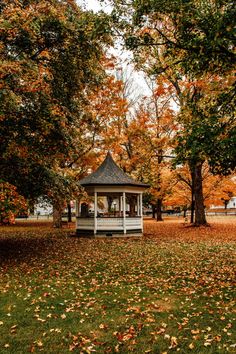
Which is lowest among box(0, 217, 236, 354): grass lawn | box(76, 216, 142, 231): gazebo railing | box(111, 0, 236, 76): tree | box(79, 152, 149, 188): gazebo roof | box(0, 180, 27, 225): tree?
box(0, 217, 236, 354): grass lawn

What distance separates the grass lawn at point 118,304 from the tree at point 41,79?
12.0ft

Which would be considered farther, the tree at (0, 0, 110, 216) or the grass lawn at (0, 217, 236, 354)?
the tree at (0, 0, 110, 216)

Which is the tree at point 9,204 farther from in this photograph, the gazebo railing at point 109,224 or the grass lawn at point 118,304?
the gazebo railing at point 109,224

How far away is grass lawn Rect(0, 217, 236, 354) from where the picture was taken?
5.07 meters

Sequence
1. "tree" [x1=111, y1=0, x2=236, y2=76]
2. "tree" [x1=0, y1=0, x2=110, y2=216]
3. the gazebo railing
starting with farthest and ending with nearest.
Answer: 1. the gazebo railing
2. "tree" [x1=0, y1=0, x2=110, y2=216]
3. "tree" [x1=111, y1=0, x2=236, y2=76]

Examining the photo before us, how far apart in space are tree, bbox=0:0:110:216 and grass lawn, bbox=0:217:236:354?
12.0 feet

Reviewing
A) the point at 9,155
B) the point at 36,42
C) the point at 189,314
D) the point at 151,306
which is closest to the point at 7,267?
the point at 9,155

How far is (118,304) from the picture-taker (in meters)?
7.03

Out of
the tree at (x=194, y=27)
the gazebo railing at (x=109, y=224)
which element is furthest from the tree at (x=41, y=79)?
the gazebo railing at (x=109, y=224)

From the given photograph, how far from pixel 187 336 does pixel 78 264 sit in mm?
6940

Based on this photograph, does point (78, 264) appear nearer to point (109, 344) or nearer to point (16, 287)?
point (16, 287)

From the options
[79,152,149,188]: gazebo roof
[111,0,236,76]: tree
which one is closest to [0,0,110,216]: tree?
[111,0,236,76]: tree

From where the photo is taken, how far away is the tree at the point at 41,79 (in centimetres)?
1090

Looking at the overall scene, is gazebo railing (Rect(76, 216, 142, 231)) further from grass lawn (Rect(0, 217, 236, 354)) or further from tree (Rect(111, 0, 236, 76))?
tree (Rect(111, 0, 236, 76))
